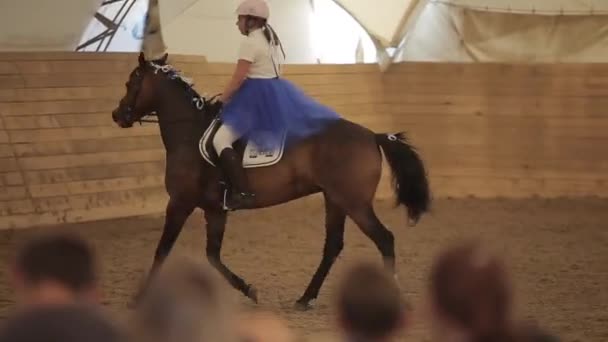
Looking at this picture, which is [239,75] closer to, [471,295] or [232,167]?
[232,167]

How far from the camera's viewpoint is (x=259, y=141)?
5.23 meters

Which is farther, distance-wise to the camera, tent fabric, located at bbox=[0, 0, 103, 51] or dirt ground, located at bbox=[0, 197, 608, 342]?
tent fabric, located at bbox=[0, 0, 103, 51]

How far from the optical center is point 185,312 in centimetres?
161

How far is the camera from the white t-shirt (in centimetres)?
521

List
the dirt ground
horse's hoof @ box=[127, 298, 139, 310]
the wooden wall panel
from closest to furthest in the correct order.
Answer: horse's hoof @ box=[127, 298, 139, 310] → the dirt ground → the wooden wall panel

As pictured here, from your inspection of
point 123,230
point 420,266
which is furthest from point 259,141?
point 123,230

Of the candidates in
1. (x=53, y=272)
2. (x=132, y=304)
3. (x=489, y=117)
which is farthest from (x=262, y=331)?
(x=489, y=117)

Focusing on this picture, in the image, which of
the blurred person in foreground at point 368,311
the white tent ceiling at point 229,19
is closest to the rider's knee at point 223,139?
the blurred person in foreground at point 368,311

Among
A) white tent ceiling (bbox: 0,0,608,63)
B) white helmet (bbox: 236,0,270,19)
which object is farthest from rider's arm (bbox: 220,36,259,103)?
white tent ceiling (bbox: 0,0,608,63)

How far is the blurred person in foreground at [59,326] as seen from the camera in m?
1.58

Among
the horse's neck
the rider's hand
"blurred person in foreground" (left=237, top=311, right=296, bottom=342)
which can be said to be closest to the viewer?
"blurred person in foreground" (left=237, top=311, right=296, bottom=342)

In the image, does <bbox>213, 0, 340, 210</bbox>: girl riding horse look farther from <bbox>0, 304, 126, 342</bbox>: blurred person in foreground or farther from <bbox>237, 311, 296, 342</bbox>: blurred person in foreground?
<bbox>0, 304, 126, 342</bbox>: blurred person in foreground

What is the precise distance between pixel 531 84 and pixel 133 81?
5611 millimetres

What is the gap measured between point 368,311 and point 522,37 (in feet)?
31.5
